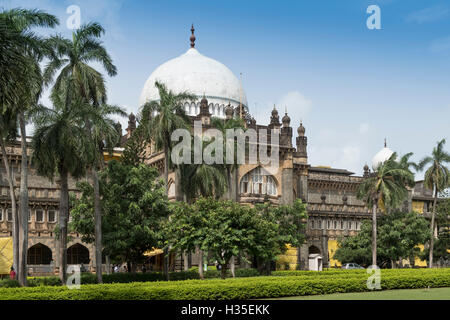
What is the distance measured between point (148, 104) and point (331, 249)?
119 ft

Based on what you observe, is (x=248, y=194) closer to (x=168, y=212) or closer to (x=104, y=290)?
(x=168, y=212)

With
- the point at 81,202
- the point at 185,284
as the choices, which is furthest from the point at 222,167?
the point at 185,284

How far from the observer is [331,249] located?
241 feet

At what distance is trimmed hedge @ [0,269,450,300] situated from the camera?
86.7 ft

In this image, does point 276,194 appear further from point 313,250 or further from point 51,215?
point 51,215

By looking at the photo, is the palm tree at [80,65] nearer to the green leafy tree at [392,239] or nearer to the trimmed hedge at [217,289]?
the trimmed hedge at [217,289]

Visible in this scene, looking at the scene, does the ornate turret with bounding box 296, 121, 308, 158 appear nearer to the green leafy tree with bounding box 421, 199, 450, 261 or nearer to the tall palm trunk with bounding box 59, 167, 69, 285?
the green leafy tree with bounding box 421, 199, 450, 261

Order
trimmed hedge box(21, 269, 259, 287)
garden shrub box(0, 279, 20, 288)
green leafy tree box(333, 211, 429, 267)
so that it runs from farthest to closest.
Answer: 1. green leafy tree box(333, 211, 429, 267)
2. trimmed hedge box(21, 269, 259, 287)
3. garden shrub box(0, 279, 20, 288)

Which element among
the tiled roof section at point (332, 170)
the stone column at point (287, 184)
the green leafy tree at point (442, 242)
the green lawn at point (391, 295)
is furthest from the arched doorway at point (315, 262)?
the green lawn at point (391, 295)

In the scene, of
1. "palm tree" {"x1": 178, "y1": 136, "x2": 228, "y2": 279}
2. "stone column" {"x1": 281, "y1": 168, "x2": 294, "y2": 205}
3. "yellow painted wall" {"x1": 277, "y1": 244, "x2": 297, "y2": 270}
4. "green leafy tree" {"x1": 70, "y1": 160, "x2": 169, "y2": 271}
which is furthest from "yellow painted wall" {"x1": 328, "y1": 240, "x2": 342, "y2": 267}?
"green leafy tree" {"x1": 70, "y1": 160, "x2": 169, "y2": 271}

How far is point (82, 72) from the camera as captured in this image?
38.1 metres

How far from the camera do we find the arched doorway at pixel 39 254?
59312 millimetres

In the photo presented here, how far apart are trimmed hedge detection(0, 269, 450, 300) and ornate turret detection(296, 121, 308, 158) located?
33802 mm

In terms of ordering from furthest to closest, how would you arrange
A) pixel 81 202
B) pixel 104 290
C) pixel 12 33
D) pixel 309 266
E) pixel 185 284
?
pixel 309 266
pixel 81 202
pixel 185 284
pixel 104 290
pixel 12 33
